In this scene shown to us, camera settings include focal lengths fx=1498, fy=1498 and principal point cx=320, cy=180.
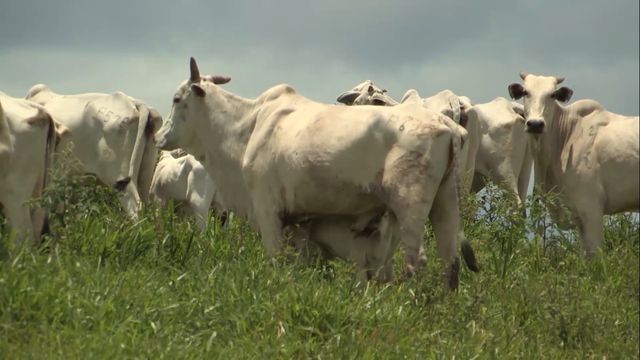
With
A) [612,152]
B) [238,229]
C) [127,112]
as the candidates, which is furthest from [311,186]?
[127,112]

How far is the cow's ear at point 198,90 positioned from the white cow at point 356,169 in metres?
0.72

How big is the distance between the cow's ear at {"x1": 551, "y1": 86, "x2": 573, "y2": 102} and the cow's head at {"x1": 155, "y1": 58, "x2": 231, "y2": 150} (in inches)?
124

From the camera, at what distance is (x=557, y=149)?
13836 mm

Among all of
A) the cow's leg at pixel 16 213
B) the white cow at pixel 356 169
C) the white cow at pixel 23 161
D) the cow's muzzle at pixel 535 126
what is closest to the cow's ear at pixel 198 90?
the white cow at pixel 356 169

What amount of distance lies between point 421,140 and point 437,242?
3.20 feet

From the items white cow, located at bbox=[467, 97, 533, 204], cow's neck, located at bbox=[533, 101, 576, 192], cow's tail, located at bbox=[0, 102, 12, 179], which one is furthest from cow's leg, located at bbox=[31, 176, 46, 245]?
white cow, located at bbox=[467, 97, 533, 204]

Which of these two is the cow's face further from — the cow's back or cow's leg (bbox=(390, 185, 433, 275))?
cow's leg (bbox=(390, 185, 433, 275))

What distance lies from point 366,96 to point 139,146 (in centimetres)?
264

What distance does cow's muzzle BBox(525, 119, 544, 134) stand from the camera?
44.5ft

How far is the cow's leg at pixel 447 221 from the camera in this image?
1202 centimetres

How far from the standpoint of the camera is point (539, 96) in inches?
548

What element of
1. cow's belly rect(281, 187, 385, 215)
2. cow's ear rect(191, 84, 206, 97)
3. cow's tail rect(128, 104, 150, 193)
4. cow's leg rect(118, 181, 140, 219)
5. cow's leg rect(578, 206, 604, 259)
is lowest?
cow's leg rect(118, 181, 140, 219)

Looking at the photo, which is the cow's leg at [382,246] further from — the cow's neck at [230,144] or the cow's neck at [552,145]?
the cow's neck at [552,145]

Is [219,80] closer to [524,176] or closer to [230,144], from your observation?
[230,144]
